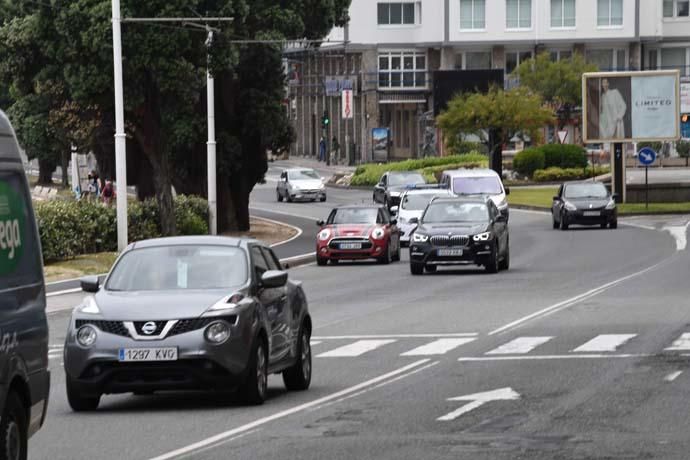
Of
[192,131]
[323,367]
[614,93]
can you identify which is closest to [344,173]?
[614,93]

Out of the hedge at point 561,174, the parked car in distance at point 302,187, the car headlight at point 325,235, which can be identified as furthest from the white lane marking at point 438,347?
the hedge at point 561,174

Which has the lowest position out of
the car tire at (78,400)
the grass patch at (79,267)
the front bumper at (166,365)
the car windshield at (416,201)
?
the grass patch at (79,267)

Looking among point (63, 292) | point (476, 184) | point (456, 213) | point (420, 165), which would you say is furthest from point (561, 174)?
point (63, 292)

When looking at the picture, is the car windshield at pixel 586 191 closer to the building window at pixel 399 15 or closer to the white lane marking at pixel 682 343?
the white lane marking at pixel 682 343

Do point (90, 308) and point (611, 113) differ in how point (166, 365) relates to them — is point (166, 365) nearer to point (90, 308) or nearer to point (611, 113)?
point (90, 308)

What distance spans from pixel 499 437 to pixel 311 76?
12091cm

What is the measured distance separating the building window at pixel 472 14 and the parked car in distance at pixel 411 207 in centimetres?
6689

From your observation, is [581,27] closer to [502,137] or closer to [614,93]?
[502,137]

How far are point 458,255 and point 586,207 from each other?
865 inches

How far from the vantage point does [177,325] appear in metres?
15.0

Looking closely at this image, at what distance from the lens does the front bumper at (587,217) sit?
58.5 meters

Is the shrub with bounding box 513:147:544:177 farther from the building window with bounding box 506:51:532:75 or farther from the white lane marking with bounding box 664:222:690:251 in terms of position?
the white lane marking with bounding box 664:222:690:251

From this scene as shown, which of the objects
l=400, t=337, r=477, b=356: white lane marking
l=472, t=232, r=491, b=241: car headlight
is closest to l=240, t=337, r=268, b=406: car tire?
l=400, t=337, r=477, b=356: white lane marking

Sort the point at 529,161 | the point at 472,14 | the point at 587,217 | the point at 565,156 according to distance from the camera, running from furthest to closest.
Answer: the point at 472,14 → the point at 565,156 → the point at 529,161 → the point at 587,217
